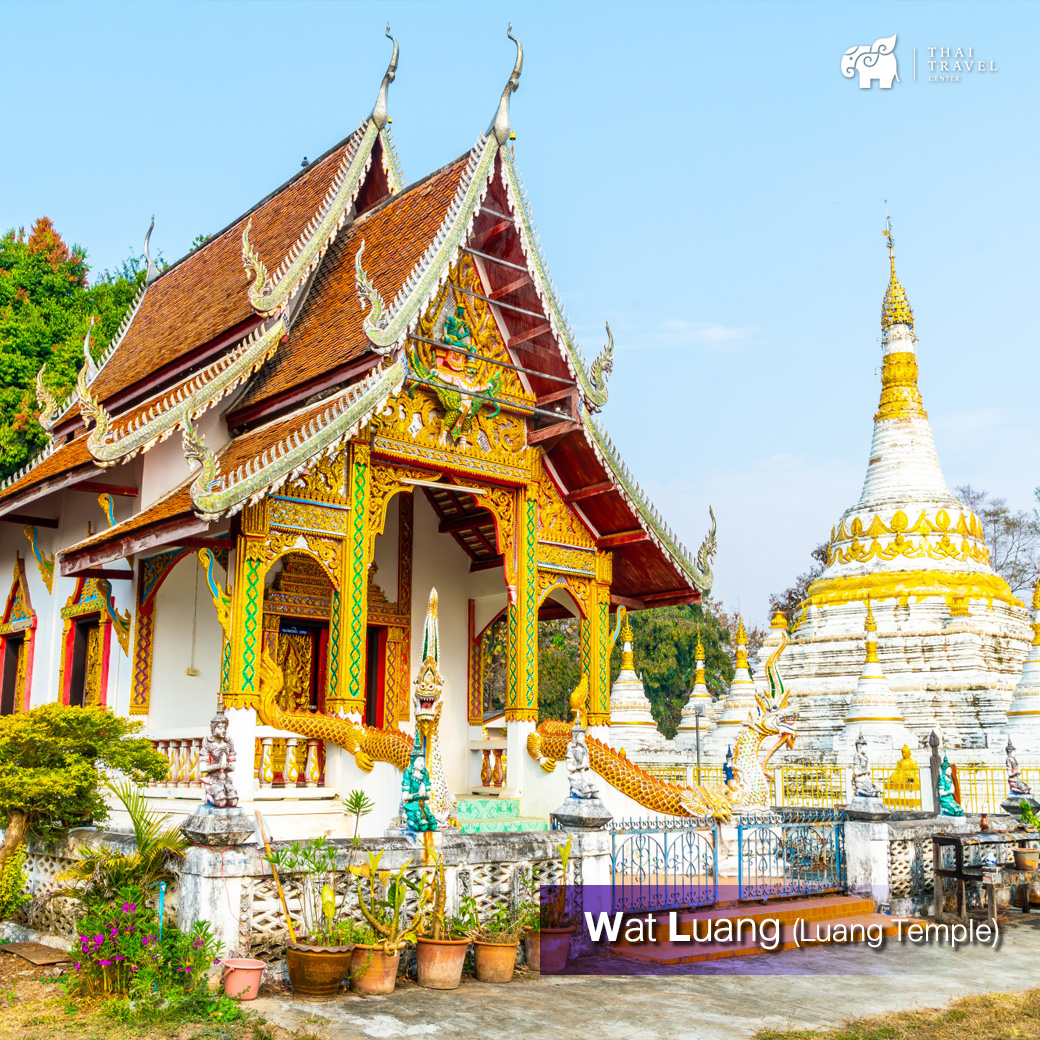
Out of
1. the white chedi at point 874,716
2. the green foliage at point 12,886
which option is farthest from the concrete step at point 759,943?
the white chedi at point 874,716

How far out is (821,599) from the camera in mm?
27500

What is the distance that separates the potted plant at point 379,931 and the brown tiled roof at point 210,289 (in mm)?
6704

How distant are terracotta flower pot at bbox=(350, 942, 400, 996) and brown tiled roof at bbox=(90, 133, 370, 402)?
721 centimetres

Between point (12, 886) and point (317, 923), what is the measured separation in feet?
11.4

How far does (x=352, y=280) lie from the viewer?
12.7 meters

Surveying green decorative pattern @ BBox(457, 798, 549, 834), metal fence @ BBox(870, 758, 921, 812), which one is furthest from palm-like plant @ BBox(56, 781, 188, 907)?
metal fence @ BBox(870, 758, 921, 812)

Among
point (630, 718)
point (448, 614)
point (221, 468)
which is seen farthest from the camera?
point (630, 718)

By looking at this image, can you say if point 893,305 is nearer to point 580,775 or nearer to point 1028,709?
point 1028,709

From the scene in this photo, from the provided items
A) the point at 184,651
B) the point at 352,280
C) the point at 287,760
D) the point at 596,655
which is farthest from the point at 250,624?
the point at 352,280

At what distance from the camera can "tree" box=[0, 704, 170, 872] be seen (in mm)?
8688

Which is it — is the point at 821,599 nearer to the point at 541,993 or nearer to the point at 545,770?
the point at 545,770

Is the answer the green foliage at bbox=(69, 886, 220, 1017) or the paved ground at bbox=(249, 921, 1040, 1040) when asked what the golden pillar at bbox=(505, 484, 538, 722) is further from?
the green foliage at bbox=(69, 886, 220, 1017)

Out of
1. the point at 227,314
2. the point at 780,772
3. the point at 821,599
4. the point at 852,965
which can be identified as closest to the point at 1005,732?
the point at 821,599

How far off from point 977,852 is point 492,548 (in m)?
6.13
